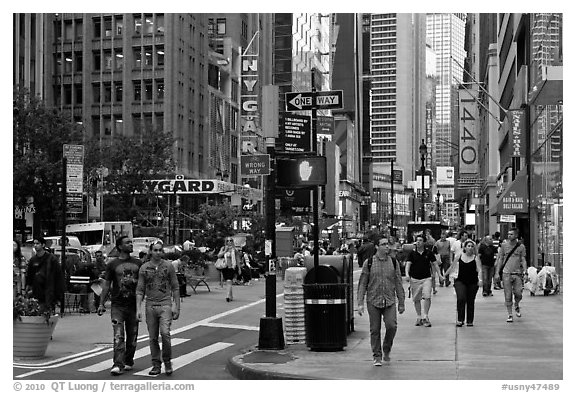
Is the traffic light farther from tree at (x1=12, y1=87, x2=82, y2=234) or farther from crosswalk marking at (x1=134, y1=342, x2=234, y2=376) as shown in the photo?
tree at (x1=12, y1=87, x2=82, y2=234)

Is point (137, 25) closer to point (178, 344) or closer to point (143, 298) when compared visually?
point (178, 344)

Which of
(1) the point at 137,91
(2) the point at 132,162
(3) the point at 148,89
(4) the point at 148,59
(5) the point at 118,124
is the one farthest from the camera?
(5) the point at 118,124

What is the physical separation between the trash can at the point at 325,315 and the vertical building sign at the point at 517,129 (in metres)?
26.0

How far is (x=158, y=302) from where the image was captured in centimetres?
1288

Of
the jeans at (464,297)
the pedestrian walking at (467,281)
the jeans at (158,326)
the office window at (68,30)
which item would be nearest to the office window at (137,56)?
the office window at (68,30)

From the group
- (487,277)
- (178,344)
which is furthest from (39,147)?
(178,344)

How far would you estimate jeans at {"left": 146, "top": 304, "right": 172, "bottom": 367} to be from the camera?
1281 cm

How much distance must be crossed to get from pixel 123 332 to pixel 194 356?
2.60m

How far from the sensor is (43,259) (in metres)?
16.5

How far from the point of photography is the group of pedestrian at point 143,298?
1285 cm

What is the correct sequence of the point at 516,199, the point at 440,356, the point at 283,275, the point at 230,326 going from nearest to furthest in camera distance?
the point at 440,356 → the point at 230,326 → the point at 516,199 → the point at 283,275

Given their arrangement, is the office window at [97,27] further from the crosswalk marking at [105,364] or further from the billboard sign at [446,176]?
the crosswalk marking at [105,364]

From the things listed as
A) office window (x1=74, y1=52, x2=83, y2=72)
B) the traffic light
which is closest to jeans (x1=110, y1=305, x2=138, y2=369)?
the traffic light

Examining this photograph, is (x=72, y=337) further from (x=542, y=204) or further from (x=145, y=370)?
(x=542, y=204)
